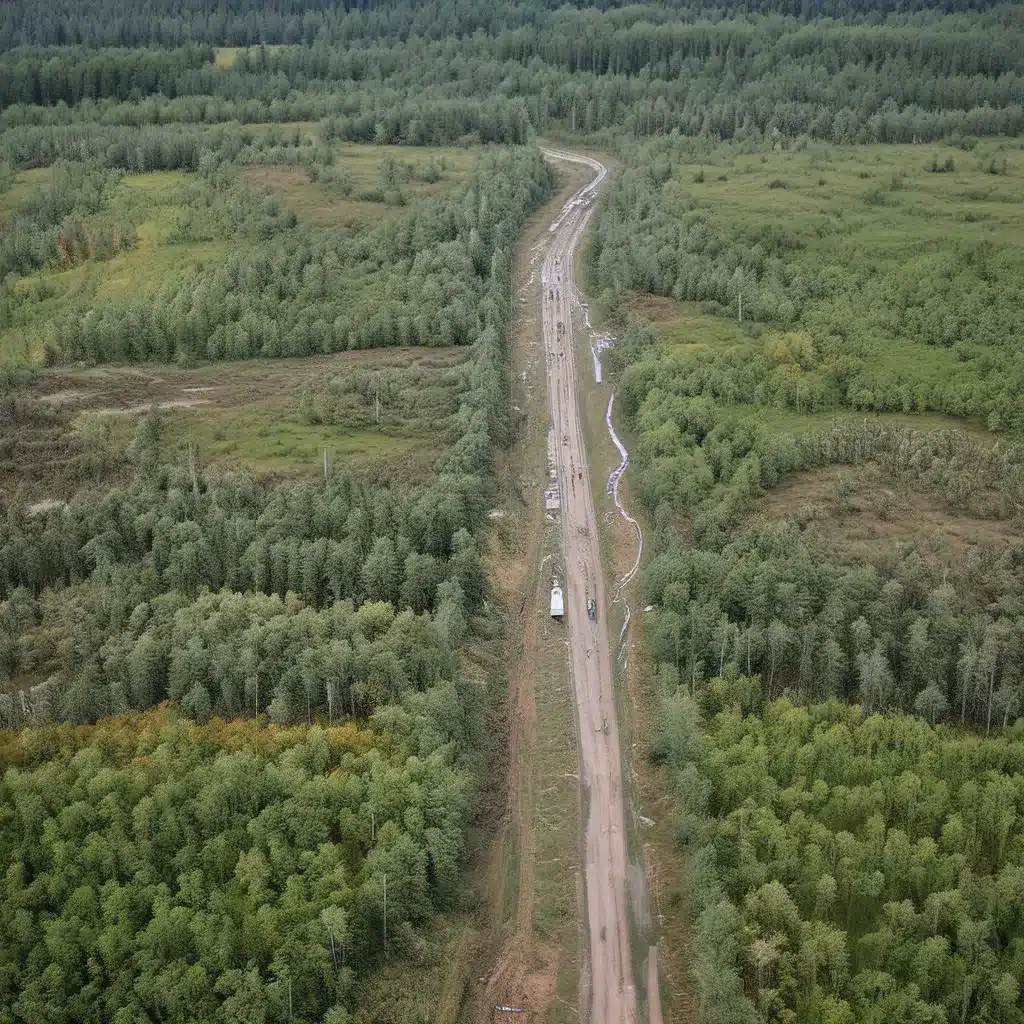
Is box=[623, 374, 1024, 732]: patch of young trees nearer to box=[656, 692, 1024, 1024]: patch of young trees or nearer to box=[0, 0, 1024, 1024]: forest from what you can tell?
box=[0, 0, 1024, 1024]: forest

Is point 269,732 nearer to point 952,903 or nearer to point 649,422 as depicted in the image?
point 952,903

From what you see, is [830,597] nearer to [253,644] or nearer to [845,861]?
[845,861]

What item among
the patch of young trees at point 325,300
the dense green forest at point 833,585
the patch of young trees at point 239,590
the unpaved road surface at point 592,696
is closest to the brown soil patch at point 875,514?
the dense green forest at point 833,585

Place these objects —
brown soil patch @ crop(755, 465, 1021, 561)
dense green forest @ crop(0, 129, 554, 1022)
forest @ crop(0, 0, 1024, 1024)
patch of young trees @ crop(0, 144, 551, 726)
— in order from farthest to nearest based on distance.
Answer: brown soil patch @ crop(755, 465, 1021, 561) < patch of young trees @ crop(0, 144, 551, 726) < forest @ crop(0, 0, 1024, 1024) < dense green forest @ crop(0, 129, 554, 1022)

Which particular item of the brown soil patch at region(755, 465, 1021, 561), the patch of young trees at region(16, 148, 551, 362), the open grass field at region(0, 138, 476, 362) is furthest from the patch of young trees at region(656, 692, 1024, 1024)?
the open grass field at region(0, 138, 476, 362)

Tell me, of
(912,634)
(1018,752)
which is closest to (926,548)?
(912,634)

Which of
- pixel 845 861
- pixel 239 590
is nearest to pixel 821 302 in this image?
pixel 239 590
